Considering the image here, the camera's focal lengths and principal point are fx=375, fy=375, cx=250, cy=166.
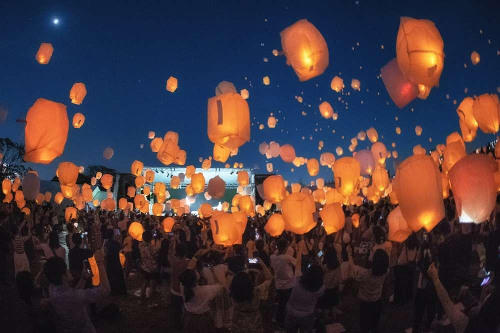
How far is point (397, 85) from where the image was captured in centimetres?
404

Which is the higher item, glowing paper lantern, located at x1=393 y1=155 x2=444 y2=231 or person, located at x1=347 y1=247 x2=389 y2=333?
glowing paper lantern, located at x1=393 y1=155 x2=444 y2=231

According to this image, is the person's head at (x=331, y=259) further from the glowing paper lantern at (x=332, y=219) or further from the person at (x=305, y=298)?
the person at (x=305, y=298)

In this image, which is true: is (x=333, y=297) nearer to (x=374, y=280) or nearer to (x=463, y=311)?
(x=374, y=280)

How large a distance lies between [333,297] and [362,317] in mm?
790

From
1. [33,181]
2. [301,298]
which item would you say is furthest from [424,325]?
[33,181]

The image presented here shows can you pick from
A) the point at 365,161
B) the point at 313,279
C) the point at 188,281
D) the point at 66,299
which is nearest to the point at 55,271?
the point at 66,299

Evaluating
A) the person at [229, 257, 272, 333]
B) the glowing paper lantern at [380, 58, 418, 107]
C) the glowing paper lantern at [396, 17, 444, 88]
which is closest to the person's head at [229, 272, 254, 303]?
the person at [229, 257, 272, 333]

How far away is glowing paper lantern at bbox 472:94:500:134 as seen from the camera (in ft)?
17.6

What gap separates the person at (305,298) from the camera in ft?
11.7

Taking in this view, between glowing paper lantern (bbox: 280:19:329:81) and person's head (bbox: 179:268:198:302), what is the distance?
225 centimetres

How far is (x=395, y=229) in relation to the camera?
4.59 metres

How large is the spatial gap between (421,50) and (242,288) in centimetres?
253

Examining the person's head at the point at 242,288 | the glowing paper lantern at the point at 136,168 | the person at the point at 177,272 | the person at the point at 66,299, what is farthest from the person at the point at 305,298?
the glowing paper lantern at the point at 136,168

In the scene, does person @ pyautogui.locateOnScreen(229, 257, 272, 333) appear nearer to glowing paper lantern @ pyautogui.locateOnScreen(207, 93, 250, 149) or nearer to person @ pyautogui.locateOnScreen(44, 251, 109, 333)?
person @ pyautogui.locateOnScreen(44, 251, 109, 333)
